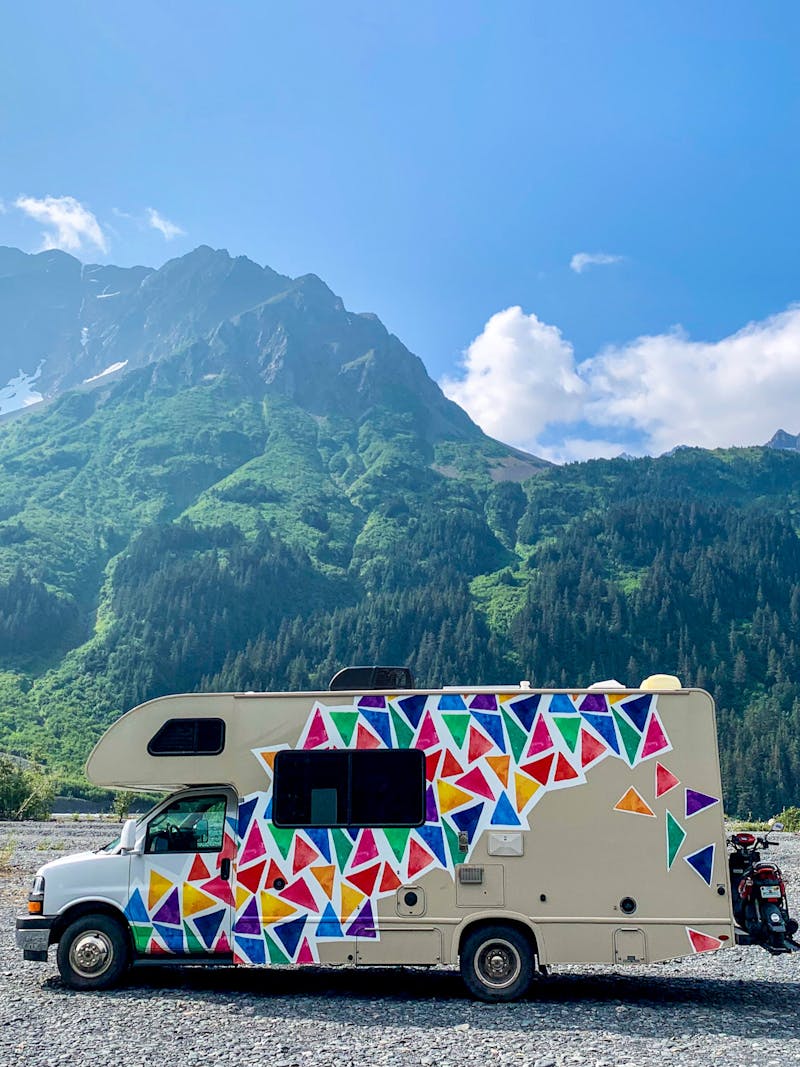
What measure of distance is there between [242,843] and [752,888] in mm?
6274

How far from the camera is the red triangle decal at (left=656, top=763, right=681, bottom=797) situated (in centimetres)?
1085

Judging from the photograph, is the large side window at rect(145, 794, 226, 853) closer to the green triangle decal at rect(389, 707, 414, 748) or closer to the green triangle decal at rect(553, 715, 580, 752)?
the green triangle decal at rect(389, 707, 414, 748)

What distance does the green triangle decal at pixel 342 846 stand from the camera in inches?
428

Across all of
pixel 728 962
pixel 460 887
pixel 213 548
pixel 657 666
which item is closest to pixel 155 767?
pixel 460 887

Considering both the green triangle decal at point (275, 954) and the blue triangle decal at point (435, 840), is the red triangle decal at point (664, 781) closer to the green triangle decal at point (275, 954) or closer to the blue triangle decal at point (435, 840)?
the blue triangle decal at point (435, 840)

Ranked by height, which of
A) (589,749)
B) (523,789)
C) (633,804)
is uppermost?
(589,749)

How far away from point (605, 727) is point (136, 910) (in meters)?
6.35

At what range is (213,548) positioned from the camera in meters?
195

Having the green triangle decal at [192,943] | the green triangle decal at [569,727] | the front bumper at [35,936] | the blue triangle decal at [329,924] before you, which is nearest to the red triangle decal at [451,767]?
the green triangle decal at [569,727]

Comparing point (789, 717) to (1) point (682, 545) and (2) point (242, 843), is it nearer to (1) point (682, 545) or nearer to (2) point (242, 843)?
(1) point (682, 545)

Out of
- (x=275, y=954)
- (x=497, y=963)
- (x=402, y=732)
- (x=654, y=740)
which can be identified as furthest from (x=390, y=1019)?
(x=654, y=740)

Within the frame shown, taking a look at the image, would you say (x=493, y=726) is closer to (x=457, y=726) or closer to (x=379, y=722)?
(x=457, y=726)

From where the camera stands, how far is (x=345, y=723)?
1128 cm

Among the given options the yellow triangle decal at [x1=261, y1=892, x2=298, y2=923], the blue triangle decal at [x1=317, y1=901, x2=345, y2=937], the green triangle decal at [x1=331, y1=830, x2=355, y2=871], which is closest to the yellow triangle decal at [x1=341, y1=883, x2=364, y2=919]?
the blue triangle decal at [x1=317, y1=901, x2=345, y2=937]
